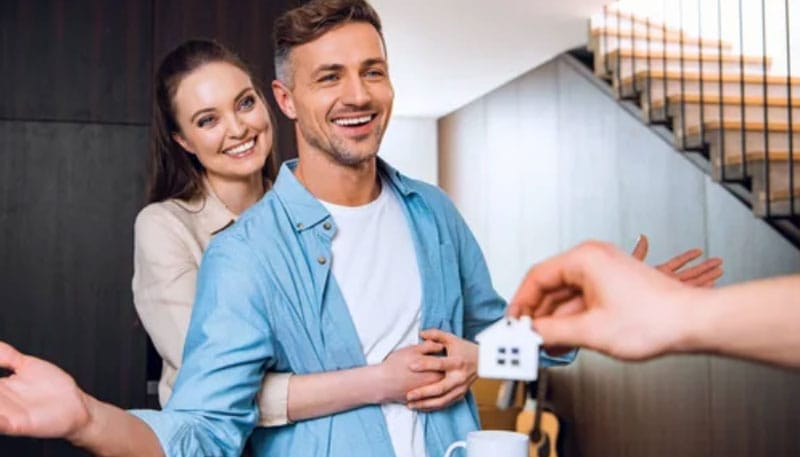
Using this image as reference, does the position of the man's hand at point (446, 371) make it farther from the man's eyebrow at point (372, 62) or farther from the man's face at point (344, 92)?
the man's eyebrow at point (372, 62)

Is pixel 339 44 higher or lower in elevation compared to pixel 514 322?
higher

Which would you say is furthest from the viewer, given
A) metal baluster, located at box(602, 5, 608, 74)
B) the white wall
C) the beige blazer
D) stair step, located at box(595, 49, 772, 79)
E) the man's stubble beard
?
the white wall

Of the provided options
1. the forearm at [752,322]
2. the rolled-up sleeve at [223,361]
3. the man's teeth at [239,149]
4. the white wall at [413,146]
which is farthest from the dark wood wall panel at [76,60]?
the white wall at [413,146]

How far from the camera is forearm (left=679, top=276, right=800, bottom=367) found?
732mm

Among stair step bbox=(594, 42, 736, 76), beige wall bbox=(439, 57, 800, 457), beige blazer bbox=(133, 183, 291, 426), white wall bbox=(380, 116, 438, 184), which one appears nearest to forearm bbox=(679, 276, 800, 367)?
beige blazer bbox=(133, 183, 291, 426)

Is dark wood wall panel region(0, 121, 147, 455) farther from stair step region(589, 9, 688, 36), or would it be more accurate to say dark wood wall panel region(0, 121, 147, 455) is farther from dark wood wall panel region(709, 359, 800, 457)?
stair step region(589, 9, 688, 36)

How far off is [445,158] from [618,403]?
367cm

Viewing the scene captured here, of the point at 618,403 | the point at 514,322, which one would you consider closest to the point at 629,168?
the point at 618,403

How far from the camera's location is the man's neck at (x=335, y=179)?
1574 mm

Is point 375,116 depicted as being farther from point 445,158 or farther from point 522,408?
point 445,158

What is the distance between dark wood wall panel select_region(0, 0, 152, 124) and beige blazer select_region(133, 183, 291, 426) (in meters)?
1.30

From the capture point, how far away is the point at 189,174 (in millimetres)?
1949

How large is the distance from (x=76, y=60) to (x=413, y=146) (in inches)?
242

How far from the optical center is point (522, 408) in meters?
6.30
